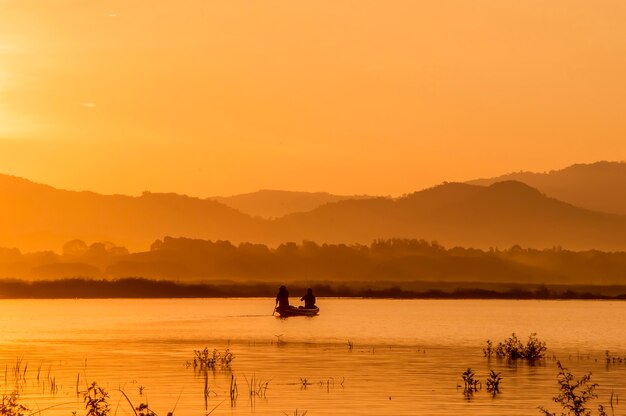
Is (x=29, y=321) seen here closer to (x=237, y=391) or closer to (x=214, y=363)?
(x=214, y=363)

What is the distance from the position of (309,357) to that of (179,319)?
6060 cm

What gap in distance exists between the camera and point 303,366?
2318 inches

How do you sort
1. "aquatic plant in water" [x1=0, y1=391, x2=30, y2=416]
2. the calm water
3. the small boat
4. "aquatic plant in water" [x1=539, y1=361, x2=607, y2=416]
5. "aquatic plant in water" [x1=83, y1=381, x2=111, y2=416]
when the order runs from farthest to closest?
the small boat → the calm water → "aquatic plant in water" [x1=539, y1=361, x2=607, y2=416] → "aquatic plant in water" [x1=0, y1=391, x2=30, y2=416] → "aquatic plant in water" [x1=83, y1=381, x2=111, y2=416]

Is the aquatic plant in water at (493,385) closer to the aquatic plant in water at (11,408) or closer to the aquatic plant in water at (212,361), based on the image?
the aquatic plant in water at (212,361)

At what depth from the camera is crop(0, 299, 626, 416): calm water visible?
42969mm

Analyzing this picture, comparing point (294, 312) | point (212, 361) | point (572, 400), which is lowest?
point (572, 400)

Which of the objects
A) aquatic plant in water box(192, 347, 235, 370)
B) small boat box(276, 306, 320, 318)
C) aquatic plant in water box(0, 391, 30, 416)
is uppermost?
small boat box(276, 306, 320, 318)

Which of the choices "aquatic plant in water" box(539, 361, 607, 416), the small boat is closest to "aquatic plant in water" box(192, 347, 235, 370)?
"aquatic plant in water" box(539, 361, 607, 416)

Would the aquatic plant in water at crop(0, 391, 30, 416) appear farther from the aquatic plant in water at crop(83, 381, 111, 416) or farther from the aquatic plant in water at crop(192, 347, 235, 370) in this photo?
the aquatic plant in water at crop(192, 347, 235, 370)

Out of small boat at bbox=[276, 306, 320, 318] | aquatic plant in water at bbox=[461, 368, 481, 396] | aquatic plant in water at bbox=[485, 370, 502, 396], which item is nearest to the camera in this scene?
aquatic plant in water at bbox=[461, 368, 481, 396]

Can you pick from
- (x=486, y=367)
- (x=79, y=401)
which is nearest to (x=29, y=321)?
(x=486, y=367)

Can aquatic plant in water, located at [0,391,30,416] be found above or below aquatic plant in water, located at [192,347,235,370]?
below

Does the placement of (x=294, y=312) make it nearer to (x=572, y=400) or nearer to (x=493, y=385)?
(x=493, y=385)

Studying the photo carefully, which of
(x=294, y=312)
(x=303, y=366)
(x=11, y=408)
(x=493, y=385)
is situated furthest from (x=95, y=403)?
(x=294, y=312)
